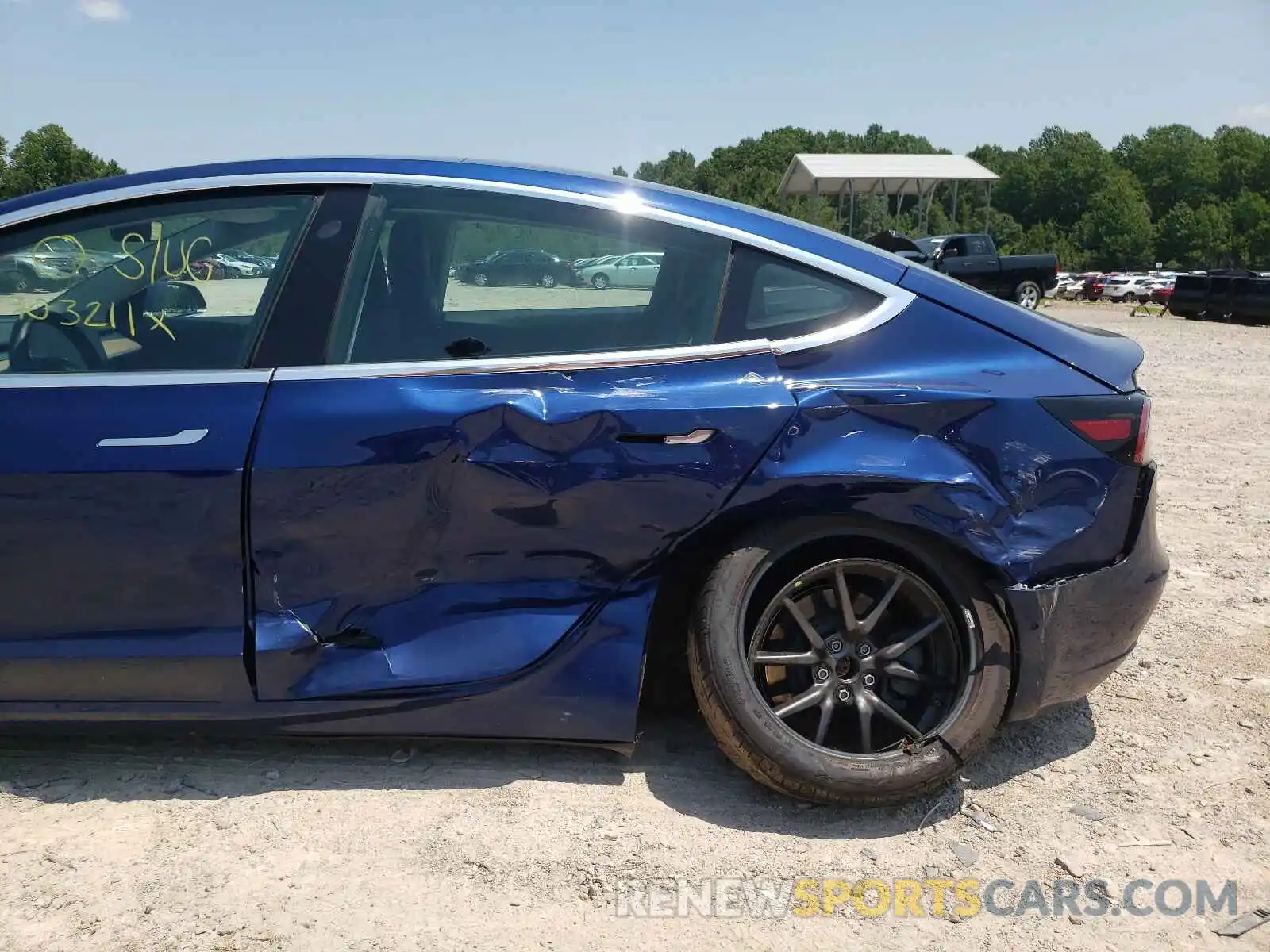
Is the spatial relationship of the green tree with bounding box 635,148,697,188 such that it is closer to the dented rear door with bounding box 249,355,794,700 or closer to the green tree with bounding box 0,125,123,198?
the green tree with bounding box 0,125,123,198

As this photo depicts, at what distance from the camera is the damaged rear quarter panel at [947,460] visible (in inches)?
97.7

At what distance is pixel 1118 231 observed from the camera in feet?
316

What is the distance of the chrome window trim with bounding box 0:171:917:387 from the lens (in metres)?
2.54

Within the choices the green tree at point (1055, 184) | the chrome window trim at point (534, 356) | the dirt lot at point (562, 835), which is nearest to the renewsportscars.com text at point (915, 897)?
the dirt lot at point (562, 835)

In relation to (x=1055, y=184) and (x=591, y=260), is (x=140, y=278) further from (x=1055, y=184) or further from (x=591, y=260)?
(x=1055, y=184)

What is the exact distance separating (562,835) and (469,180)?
5.82ft

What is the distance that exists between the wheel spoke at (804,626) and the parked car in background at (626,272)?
94 centimetres

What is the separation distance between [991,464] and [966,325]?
39 cm

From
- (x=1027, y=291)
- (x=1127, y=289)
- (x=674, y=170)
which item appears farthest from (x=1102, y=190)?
(x=1027, y=291)

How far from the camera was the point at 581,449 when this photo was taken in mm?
2477

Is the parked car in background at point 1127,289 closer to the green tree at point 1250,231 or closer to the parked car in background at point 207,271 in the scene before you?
the parked car in background at point 207,271

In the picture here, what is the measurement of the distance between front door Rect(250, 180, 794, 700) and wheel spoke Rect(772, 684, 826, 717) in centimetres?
40

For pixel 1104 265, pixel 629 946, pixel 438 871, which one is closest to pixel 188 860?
pixel 438 871

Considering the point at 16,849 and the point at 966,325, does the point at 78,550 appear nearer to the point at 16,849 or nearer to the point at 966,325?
the point at 16,849
